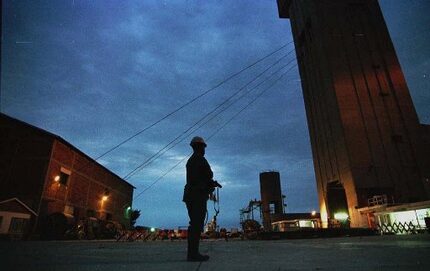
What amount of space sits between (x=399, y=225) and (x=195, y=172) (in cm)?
2128

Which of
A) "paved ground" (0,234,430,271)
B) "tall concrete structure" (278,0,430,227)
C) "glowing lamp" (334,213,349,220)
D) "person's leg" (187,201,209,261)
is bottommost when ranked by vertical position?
"paved ground" (0,234,430,271)

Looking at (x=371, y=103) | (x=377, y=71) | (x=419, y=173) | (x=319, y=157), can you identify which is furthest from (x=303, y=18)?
(x=419, y=173)

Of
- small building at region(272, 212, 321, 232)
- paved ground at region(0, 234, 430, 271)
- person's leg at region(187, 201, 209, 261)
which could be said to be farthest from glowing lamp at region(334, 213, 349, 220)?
person's leg at region(187, 201, 209, 261)

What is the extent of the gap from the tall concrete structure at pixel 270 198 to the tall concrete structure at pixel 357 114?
8920mm

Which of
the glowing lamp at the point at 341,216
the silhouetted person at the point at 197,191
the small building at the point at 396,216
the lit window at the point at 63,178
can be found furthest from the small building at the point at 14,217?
the glowing lamp at the point at 341,216

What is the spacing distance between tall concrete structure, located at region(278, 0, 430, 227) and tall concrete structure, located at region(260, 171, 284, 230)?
351 inches

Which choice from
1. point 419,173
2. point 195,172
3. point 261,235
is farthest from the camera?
point 419,173

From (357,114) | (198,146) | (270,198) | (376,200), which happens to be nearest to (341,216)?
(376,200)

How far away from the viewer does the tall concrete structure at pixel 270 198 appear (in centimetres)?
3894

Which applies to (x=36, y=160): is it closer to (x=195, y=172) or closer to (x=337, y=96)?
(x=195, y=172)

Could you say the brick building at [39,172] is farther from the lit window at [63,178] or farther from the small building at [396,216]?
the small building at [396,216]

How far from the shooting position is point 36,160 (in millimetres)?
21344

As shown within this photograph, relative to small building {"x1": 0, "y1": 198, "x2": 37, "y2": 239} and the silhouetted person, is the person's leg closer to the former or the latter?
the silhouetted person

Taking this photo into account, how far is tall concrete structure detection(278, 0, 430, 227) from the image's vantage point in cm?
2431
